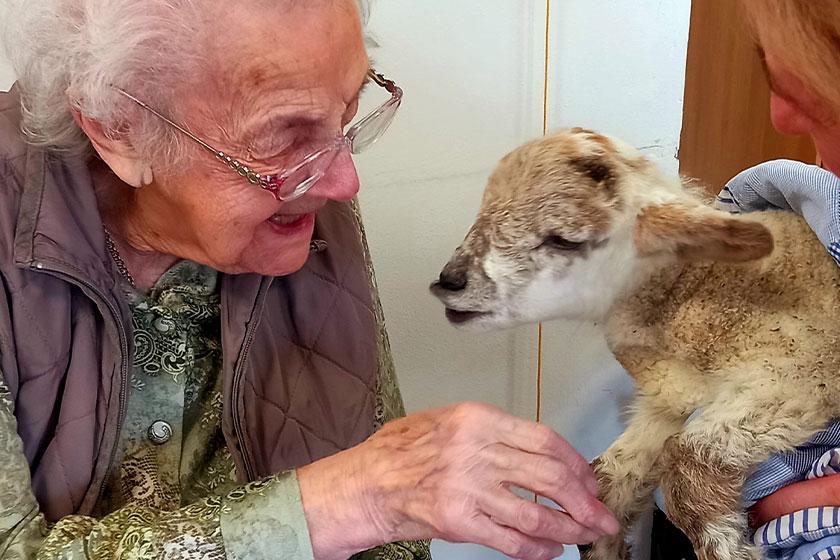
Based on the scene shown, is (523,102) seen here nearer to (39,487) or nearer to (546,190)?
(546,190)

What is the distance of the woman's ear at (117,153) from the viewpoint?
2.78ft

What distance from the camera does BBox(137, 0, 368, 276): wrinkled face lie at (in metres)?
0.78

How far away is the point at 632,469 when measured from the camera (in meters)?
0.93

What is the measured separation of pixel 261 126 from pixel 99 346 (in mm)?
297

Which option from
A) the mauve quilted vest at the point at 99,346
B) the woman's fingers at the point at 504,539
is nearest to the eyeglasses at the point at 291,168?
the mauve quilted vest at the point at 99,346

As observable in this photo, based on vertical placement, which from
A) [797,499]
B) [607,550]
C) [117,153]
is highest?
[117,153]

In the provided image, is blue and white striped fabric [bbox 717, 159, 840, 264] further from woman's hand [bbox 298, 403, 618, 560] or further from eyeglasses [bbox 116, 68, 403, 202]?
eyeglasses [bbox 116, 68, 403, 202]

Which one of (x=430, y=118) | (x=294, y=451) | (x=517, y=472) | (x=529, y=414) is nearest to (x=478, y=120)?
(x=430, y=118)

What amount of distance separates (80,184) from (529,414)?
107cm

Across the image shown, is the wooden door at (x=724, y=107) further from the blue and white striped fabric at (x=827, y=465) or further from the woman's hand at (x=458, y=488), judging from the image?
the woman's hand at (x=458, y=488)

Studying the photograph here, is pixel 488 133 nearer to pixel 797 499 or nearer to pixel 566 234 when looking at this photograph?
pixel 566 234

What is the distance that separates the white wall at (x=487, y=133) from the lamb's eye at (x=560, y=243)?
0.56 metres

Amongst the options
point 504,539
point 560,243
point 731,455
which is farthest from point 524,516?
point 560,243

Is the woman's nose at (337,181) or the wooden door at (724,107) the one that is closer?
the woman's nose at (337,181)
